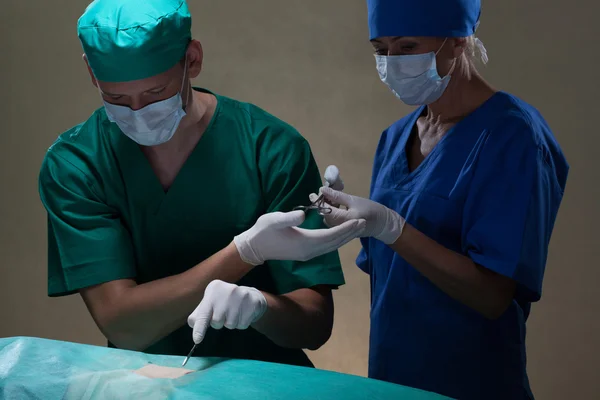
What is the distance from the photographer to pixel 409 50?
1.83 metres

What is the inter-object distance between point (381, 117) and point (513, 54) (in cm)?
59

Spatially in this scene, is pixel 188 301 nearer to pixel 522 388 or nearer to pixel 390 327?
pixel 390 327

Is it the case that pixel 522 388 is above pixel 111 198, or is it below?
below

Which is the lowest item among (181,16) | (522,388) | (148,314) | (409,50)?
(522,388)

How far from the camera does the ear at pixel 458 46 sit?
1824mm

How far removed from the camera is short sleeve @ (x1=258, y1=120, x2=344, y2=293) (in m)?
1.79

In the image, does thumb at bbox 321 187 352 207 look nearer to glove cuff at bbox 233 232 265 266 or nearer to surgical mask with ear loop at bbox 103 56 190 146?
glove cuff at bbox 233 232 265 266

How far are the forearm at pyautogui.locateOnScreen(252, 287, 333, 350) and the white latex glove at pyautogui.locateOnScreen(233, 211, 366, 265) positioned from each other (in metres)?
0.11

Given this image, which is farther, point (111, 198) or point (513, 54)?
point (513, 54)

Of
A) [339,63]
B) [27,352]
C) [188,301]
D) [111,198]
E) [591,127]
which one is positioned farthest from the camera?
[339,63]

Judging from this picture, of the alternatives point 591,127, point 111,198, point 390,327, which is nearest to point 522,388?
point 390,327

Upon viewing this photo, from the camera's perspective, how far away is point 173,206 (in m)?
1.83

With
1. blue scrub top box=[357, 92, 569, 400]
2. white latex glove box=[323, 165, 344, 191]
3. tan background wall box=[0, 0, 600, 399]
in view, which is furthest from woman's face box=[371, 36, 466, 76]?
tan background wall box=[0, 0, 600, 399]

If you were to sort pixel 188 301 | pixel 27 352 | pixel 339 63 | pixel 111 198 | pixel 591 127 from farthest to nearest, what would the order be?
1. pixel 339 63
2. pixel 591 127
3. pixel 111 198
4. pixel 188 301
5. pixel 27 352
